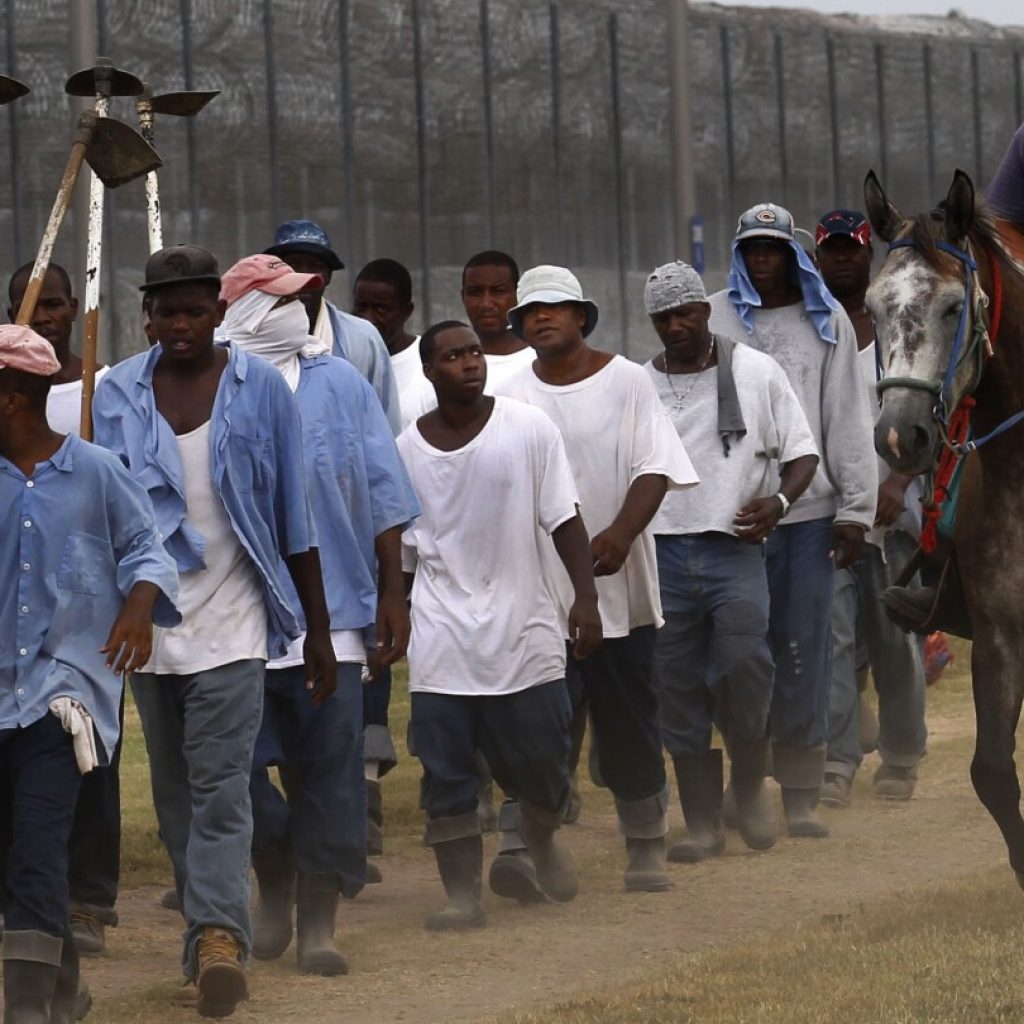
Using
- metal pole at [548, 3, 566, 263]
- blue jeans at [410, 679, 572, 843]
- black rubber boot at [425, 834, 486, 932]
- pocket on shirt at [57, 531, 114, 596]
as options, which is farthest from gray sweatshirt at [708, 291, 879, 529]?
metal pole at [548, 3, 566, 263]

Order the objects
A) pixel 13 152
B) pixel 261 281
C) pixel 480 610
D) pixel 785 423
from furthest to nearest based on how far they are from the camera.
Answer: pixel 13 152 → pixel 785 423 → pixel 480 610 → pixel 261 281

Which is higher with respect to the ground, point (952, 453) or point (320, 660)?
point (952, 453)

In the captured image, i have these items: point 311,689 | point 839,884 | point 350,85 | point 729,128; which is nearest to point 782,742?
point 839,884

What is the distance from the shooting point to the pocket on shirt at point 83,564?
22.4 feet

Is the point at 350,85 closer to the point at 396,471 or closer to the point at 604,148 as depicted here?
the point at 604,148

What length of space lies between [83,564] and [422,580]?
203cm

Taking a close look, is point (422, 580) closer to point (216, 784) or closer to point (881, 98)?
point (216, 784)

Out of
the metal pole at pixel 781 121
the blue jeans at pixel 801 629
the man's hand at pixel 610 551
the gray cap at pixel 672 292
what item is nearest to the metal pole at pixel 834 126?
the metal pole at pixel 781 121

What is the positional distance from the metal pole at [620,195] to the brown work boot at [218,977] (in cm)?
1311

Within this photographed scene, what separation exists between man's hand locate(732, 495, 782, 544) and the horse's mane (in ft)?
7.32

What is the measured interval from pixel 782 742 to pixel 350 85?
9.57 metres

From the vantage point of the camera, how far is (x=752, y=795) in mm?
10102

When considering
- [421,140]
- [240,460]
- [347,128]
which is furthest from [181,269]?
[421,140]

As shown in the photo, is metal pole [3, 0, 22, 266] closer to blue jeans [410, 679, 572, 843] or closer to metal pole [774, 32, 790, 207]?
metal pole [774, 32, 790, 207]
